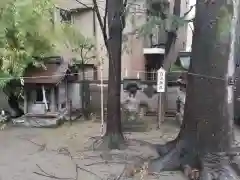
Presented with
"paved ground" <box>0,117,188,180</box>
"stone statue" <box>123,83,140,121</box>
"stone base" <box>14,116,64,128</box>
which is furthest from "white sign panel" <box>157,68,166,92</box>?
"stone base" <box>14,116,64,128</box>

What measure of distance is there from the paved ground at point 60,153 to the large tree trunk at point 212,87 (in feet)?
2.46

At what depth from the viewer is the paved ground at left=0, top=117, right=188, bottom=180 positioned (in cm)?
647

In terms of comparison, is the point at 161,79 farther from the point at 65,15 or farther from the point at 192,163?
the point at 65,15

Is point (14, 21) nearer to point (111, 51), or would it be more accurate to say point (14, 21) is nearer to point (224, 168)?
point (111, 51)

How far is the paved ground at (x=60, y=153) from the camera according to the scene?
647cm

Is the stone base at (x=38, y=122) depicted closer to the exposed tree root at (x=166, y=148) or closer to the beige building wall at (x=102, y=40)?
the beige building wall at (x=102, y=40)

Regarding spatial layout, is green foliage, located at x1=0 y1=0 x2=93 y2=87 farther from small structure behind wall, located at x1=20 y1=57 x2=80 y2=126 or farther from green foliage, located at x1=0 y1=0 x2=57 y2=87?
small structure behind wall, located at x1=20 y1=57 x2=80 y2=126

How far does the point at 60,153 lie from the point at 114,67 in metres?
2.44

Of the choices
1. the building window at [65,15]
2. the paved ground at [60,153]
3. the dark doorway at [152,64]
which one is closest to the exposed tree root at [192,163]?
the paved ground at [60,153]

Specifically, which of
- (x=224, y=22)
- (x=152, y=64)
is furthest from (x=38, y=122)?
(x=224, y=22)

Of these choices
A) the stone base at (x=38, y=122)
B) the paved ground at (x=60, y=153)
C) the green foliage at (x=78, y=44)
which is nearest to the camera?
the paved ground at (x=60, y=153)

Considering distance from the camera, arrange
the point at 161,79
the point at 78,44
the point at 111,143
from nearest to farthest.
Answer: the point at 111,143
the point at 161,79
the point at 78,44

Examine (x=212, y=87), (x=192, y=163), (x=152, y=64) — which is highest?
(x=152, y=64)

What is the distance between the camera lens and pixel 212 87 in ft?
19.5
